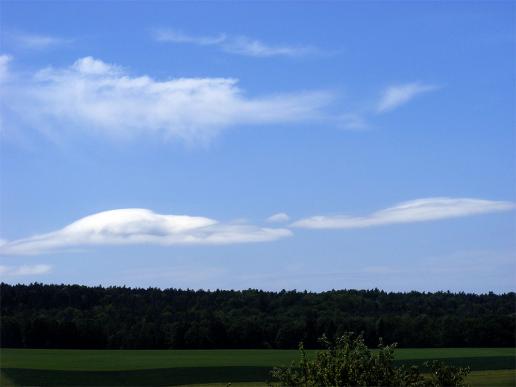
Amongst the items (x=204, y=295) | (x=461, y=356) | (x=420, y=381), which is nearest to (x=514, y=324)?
(x=461, y=356)

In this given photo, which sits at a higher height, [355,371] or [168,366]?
[355,371]

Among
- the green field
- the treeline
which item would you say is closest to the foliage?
the green field

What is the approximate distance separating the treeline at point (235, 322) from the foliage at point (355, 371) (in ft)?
238

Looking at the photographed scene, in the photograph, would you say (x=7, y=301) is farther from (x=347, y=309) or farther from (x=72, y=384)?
(x=72, y=384)

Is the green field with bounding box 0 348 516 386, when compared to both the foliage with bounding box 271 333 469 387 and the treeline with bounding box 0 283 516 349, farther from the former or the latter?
the foliage with bounding box 271 333 469 387

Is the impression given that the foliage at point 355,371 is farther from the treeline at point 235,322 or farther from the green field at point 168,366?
the treeline at point 235,322

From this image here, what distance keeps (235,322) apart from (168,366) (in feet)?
113

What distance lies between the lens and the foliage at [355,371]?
64.6 ft

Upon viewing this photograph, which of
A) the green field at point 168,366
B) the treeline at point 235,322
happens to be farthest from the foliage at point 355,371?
the treeline at point 235,322

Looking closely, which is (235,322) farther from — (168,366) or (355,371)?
(355,371)

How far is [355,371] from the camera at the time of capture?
19.8 metres

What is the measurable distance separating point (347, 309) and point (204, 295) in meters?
30.6

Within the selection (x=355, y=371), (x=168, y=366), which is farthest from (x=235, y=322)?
(x=355, y=371)

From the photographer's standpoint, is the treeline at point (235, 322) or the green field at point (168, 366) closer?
the green field at point (168, 366)
